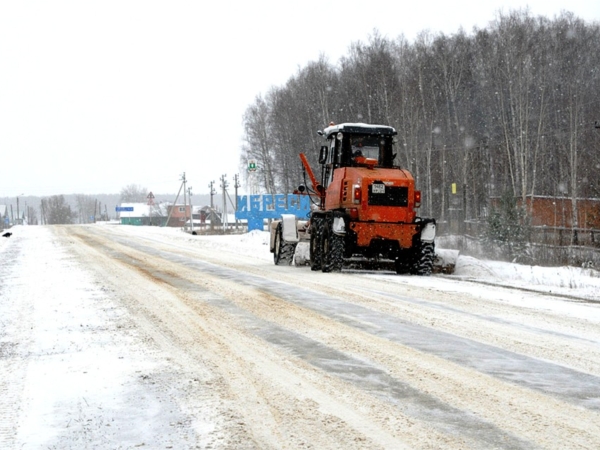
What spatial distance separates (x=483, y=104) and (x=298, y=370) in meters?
41.7

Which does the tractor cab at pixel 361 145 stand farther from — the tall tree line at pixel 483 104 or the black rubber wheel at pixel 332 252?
the tall tree line at pixel 483 104

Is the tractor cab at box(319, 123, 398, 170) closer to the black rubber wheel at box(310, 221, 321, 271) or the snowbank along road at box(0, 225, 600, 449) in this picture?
the black rubber wheel at box(310, 221, 321, 271)

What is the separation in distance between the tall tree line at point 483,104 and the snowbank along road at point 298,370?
30.9m

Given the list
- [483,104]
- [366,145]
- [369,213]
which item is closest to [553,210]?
[483,104]

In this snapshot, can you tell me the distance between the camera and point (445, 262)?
640 inches

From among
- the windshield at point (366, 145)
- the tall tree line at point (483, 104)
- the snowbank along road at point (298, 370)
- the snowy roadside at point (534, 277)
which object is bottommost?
the snowy roadside at point (534, 277)

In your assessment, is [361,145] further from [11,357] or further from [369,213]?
[11,357]

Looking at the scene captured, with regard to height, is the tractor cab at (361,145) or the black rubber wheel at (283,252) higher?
the tractor cab at (361,145)

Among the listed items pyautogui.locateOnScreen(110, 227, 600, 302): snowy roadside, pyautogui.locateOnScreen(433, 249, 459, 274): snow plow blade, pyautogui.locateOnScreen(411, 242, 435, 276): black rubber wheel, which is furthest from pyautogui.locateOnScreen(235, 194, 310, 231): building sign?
pyautogui.locateOnScreen(411, 242, 435, 276): black rubber wheel

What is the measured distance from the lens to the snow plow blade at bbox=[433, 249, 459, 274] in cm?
1623

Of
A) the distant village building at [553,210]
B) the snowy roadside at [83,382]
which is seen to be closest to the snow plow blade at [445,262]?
the snowy roadside at [83,382]

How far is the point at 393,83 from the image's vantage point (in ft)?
152

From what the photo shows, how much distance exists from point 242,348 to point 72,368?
4.80ft

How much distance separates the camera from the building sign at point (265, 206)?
36.6 m
